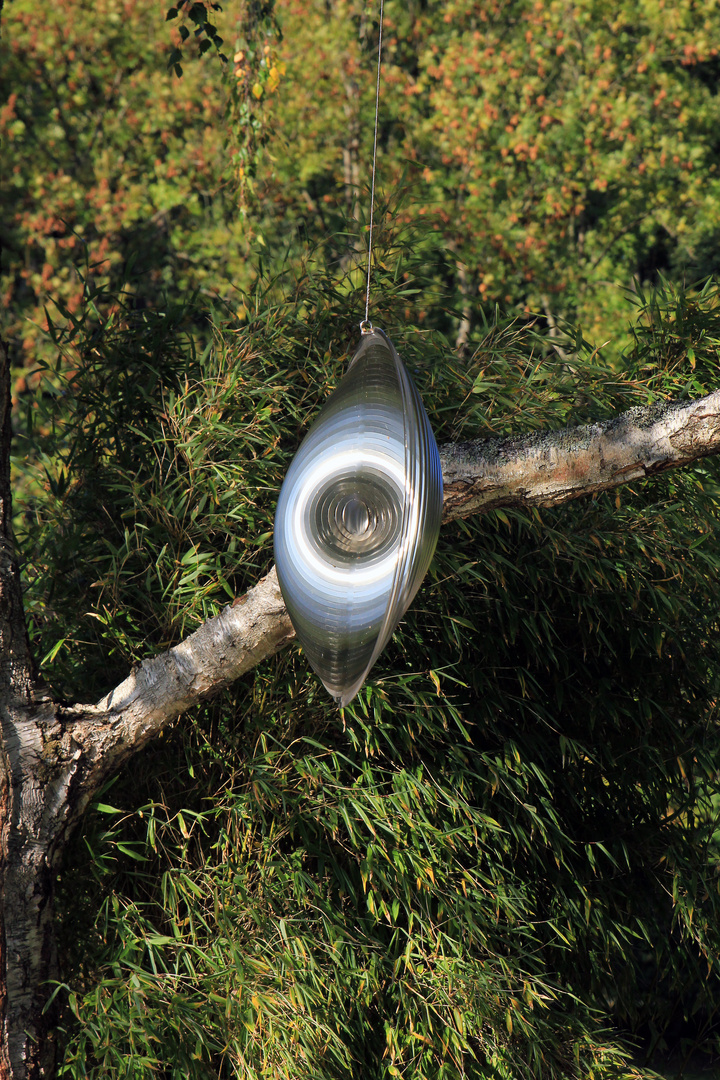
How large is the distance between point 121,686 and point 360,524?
0.79 meters

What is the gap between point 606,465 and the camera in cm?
157

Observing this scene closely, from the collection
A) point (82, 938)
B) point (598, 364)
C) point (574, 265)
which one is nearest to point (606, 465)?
point (598, 364)

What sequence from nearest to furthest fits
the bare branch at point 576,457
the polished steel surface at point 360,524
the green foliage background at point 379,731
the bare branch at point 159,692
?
the polished steel surface at point 360,524 → the bare branch at point 576,457 → the bare branch at point 159,692 → the green foliage background at point 379,731

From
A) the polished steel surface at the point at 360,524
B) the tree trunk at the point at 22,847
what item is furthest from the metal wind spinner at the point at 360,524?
the tree trunk at the point at 22,847

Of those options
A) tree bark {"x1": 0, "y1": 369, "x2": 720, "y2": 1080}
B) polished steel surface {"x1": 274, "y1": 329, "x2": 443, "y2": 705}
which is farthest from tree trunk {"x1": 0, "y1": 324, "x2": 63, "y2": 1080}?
polished steel surface {"x1": 274, "y1": 329, "x2": 443, "y2": 705}

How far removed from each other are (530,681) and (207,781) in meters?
0.70

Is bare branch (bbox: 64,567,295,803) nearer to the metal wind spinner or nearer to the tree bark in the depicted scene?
the tree bark

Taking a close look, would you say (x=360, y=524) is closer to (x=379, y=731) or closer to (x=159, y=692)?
(x=159, y=692)

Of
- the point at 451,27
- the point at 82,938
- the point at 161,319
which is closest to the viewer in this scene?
the point at 82,938

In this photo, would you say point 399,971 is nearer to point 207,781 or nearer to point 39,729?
point 207,781

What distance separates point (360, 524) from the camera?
1.12 metres

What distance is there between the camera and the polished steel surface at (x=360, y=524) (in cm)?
109

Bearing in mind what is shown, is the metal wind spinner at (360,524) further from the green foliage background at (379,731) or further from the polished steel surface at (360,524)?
the green foliage background at (379,731)

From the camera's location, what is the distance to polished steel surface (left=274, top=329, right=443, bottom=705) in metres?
1.09
